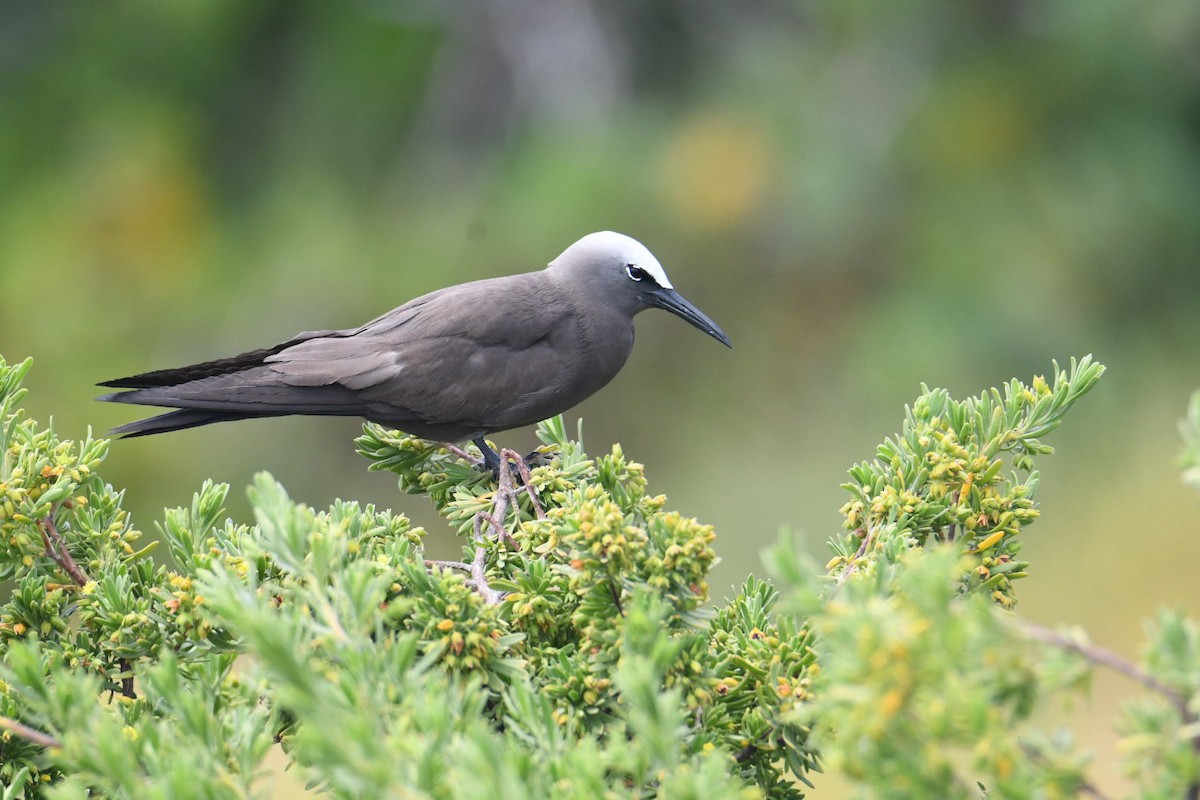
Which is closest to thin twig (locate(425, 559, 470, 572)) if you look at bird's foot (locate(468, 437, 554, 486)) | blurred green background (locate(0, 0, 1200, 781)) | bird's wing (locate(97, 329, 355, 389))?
bird's foot (locate(468, 437, 554, 486))

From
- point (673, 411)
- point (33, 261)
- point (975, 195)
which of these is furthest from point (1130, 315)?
point (33, 261)

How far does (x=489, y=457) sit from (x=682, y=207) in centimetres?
622

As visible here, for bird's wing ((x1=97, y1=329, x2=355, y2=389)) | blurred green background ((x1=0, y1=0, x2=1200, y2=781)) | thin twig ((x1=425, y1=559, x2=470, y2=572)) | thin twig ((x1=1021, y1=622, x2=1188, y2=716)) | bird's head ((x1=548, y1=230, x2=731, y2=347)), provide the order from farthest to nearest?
1. blurred green background ((x1=0, y1=0, x2=1200, y2=781))
2. bird's head ((x1=548, y1=230, x2=731, y2=347))
3. bird's wing ((x1=97, y1=329, x2=355, y2=389))
4. thin twig ((x1=425, y1=559, x2=470, y2=572))
5. thin twig ((x1=1021, y1=622, x2=1188, y2=716))

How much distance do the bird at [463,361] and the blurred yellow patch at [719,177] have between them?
5.52 m

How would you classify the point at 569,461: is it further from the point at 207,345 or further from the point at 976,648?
the point at 207,345

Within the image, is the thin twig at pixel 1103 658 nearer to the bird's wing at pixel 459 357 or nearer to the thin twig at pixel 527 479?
the thin twig at pixel 527 479

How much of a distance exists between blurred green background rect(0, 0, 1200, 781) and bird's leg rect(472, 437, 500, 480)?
17.0 ft

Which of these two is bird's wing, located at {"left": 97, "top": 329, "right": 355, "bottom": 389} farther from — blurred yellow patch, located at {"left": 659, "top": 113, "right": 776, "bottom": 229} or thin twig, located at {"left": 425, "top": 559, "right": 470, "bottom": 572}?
blurred yellow patch, located at {"left": 659, "top": 113, "right": 776, "bottom": 229}

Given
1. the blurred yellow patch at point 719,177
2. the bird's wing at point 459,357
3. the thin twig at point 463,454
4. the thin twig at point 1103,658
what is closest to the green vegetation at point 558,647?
the thin twig at point 1103,658

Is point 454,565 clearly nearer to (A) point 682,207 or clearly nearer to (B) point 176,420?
(B) point 176,420

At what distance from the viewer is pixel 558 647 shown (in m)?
1.94

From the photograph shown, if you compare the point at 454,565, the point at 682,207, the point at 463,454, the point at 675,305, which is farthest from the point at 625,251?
the point at 682,207

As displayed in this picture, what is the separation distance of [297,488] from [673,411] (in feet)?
9.70

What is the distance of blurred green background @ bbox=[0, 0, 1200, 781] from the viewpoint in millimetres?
9312
